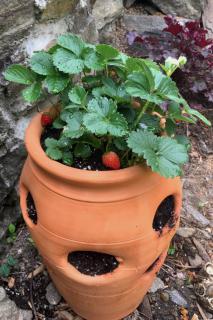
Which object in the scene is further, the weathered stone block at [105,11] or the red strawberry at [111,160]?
the weathered stone block at [105,11]

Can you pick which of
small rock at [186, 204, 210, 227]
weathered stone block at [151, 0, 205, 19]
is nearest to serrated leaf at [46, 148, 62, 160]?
small rock at [186, 204, 210, 227]

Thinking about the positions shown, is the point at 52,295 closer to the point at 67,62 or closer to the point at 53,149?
the point at 53,149

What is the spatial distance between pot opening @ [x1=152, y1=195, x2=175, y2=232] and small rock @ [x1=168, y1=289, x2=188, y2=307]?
483 millimetres

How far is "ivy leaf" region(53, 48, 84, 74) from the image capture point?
4.10 feet

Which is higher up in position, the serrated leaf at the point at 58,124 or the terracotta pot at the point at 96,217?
the serrated leaf at the point at 58,124

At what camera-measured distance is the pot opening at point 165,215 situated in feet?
4.67

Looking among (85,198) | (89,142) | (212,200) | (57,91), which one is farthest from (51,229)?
(212,200)

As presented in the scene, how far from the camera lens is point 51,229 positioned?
4.33 ft

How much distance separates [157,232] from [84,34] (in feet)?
3.10

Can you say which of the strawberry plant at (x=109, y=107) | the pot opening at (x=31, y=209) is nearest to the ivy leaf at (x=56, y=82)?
the strawberry plant at (x=109, y=107)

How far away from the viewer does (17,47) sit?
160 centimetres

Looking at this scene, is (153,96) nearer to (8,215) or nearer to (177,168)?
(177,168)

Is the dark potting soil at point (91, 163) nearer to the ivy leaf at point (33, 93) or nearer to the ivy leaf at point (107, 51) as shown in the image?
the ivy leaf at point (33, 93)

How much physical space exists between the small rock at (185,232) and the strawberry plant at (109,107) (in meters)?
0.72
